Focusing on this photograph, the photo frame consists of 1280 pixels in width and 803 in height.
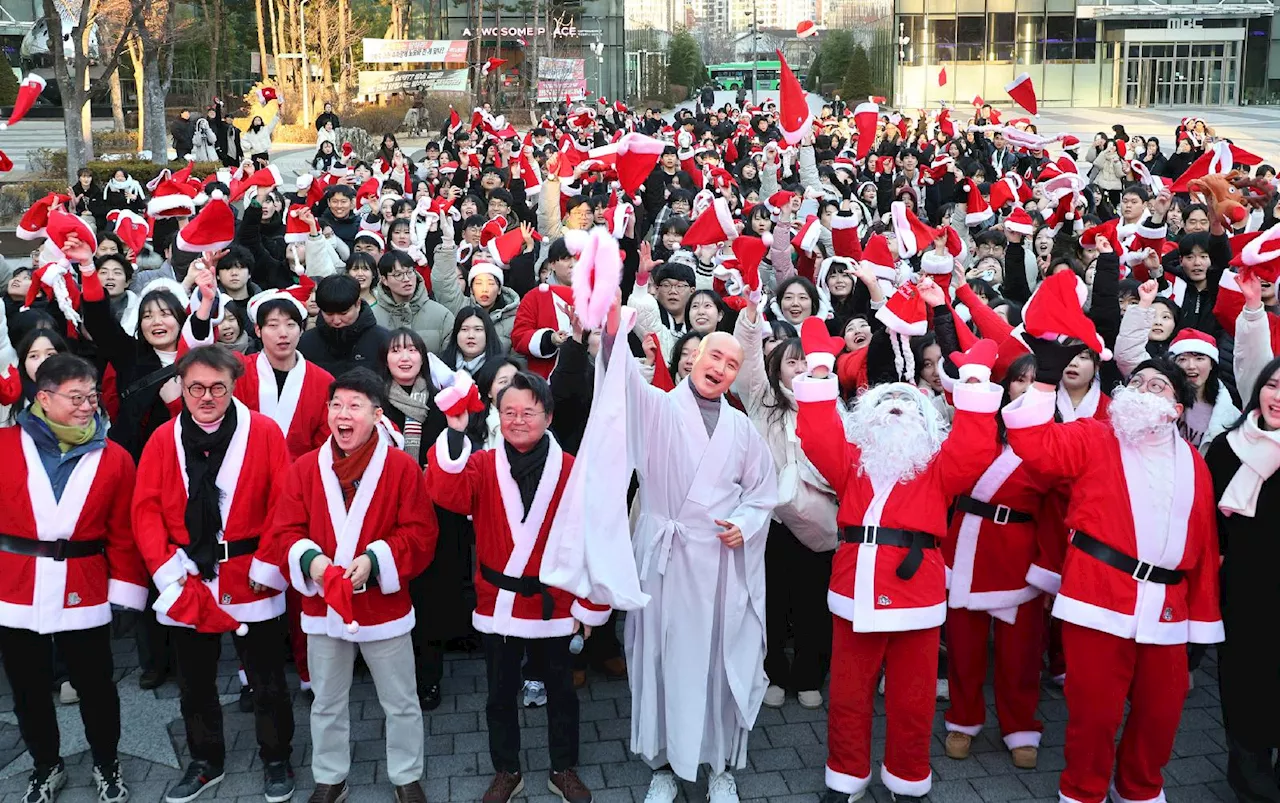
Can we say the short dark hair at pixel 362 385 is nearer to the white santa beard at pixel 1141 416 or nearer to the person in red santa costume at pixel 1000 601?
the person in red santa costume at pixel 1000 601

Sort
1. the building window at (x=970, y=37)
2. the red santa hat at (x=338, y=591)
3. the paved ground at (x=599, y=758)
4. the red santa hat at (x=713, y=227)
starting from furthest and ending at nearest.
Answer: the building window at (x=970, y=37), the red santa hat at (x=713, y=227), the paved ground at (x=599, y=758), the red santa hat at (x=338, y=591)

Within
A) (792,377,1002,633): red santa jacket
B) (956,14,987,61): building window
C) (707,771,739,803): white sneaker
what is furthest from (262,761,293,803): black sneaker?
(956,14,987,61): building window

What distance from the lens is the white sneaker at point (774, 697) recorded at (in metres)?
5.52

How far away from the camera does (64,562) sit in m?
4.54

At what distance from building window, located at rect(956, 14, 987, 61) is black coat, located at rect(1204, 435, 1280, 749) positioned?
50.1m

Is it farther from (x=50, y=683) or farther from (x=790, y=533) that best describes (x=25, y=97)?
(x=790, y=533)

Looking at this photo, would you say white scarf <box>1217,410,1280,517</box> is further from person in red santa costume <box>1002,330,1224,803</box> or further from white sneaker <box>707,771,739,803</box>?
white sneaker <box>707,771,739,803</box>

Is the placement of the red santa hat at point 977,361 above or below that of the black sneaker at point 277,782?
above

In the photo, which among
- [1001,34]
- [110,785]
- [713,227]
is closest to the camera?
[110,785]

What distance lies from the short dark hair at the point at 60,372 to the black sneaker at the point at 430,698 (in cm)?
206

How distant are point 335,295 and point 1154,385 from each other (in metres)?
3.76

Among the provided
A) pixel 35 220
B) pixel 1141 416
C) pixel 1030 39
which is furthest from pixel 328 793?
pixel 1030 39

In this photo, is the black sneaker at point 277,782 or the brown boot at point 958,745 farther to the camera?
the brown boot at point 958,745

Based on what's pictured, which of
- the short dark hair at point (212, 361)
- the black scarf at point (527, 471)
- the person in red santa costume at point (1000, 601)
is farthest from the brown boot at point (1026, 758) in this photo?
the short dark hair at point (212, 361)
